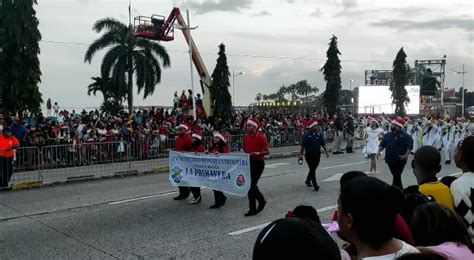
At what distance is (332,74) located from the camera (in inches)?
1233

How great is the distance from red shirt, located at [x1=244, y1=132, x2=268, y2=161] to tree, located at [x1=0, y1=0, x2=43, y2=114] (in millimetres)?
13414

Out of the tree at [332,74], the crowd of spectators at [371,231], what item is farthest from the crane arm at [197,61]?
the crowd of spectators at [371,231]

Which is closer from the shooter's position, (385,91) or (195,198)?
(195,198)

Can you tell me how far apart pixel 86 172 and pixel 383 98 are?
43.0 metres

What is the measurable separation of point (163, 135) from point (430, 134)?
1151 cm

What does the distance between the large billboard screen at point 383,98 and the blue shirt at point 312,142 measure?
123ft

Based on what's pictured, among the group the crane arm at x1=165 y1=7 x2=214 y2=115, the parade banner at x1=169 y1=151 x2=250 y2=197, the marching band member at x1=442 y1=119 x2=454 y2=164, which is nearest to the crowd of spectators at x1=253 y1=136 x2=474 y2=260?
the parade banner at x1=169 y1=151 x2=250 y2=197

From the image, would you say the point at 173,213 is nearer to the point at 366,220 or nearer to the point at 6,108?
the point at 366,220

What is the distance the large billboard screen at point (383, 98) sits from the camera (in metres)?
49.1

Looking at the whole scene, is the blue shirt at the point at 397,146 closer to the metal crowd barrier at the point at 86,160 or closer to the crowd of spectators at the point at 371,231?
the crowd of spectators at the point at 371,231

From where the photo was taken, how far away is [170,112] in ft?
90.4

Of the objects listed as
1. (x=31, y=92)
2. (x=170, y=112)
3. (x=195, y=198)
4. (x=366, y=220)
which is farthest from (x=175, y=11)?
(x=366, y=220)

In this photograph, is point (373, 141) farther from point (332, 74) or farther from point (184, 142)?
point (332, 74)

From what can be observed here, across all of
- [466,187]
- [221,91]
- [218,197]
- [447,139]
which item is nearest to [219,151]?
[218,197]
